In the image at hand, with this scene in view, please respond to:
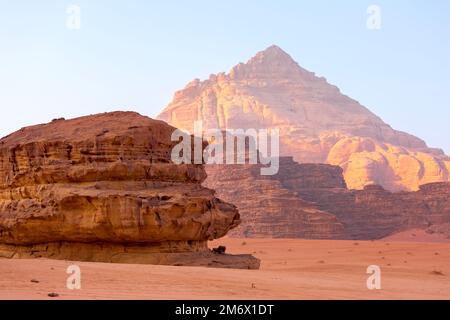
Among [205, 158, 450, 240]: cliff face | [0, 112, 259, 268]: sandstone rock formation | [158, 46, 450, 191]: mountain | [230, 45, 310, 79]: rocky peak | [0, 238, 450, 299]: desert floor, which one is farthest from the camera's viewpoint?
[230, 45, 310, 79]: rocky peak

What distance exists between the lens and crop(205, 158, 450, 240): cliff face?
62281 mm

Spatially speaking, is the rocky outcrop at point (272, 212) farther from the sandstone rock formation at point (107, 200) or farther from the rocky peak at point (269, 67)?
the rocky peak at point (269, 67)

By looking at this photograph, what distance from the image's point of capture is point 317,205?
68.1 meters

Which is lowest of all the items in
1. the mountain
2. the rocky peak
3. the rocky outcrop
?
the rocky outcrop

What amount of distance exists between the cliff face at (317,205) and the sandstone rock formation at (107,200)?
47452 mm

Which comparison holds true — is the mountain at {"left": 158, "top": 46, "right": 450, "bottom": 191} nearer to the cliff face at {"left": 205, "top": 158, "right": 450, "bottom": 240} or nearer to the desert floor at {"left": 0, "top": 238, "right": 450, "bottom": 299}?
the cliff face at {"left": 205, "top": 158, "right": 450, "bottom": 240}

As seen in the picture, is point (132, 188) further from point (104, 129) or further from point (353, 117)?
point (353, 117)

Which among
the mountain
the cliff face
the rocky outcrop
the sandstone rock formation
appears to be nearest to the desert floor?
the sandstone rock formation

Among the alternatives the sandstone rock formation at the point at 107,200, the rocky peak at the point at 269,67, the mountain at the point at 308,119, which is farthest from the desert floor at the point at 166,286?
the rocky peak at the point at 269,67

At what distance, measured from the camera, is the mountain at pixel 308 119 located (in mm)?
109206

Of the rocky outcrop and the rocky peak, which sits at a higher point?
the rocky peak

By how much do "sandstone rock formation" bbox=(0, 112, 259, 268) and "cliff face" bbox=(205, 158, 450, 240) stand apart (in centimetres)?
4745
